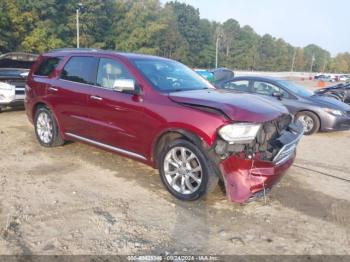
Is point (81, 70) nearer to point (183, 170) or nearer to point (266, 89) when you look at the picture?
point (183, 170)

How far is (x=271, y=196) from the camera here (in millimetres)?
4754

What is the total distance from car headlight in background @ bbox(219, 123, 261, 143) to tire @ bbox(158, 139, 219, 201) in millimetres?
354

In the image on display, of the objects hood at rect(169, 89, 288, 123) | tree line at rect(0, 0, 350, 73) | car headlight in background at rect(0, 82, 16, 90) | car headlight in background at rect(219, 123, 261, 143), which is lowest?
car headlight in background at rect(0, 82, 16, 90)

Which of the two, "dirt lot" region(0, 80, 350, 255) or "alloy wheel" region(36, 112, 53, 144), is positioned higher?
"alloy wheel" region(36, 112, 53, 144)

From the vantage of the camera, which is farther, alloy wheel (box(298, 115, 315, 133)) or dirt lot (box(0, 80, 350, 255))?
alloy wheel (box(298, 115, 315, 133))

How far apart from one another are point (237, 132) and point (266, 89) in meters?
5.92

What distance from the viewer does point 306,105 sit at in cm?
921

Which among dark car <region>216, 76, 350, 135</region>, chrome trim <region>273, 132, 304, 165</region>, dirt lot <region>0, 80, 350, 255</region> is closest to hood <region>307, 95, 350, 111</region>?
dark car <region>216, 76, 350, 135</region>

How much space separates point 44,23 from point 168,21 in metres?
35.0

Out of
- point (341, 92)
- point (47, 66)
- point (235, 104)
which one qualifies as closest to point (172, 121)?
point (235, 104)

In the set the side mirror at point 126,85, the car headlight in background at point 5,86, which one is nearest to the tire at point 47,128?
the side mirror at point 126,85

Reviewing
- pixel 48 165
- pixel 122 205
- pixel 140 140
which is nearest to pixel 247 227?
pixel 122 205

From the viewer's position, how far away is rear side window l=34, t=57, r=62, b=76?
6418 millimetres

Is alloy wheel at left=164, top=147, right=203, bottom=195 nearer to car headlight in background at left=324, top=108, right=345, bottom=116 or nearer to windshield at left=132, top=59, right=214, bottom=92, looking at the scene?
windshield at left=132, top=59, right=214, bottom=92
